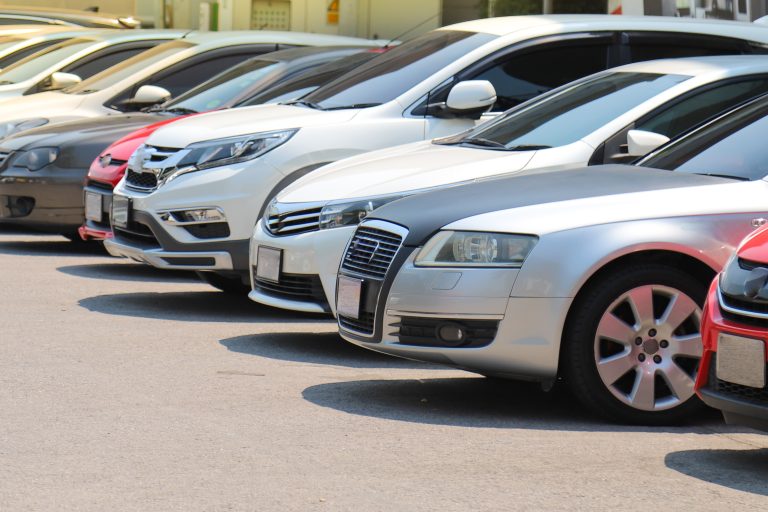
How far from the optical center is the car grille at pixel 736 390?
5176mm

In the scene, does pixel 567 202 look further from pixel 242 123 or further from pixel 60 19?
pixel 60 19

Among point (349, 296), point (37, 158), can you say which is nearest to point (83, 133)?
point (37, 158)

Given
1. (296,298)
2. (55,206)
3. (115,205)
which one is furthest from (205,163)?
(55,206)

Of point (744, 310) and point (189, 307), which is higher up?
point (744, 310)

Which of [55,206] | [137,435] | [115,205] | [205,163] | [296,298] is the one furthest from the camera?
[55,206]

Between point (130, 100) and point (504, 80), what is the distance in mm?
5023

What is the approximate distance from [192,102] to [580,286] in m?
→ 6.88

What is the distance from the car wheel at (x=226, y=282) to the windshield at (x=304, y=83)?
1.73 meters

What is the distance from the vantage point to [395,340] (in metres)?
6.30

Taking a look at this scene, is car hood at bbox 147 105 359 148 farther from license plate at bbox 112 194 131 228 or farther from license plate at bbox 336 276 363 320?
license plate at bbox 336 276 363 320

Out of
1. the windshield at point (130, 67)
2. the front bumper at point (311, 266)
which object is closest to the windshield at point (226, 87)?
the windshield at point (130, 67)

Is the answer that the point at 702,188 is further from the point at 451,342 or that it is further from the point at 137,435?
the point at 137,435

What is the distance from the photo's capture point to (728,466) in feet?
17.9

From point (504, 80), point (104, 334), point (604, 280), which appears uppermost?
point (504, 80)
